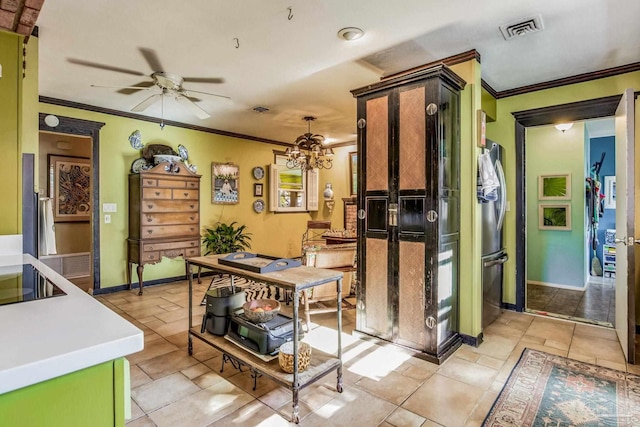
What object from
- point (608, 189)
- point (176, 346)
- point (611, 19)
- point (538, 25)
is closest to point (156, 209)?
point (176, 346)

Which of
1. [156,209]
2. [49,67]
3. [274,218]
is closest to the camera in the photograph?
[49,67]

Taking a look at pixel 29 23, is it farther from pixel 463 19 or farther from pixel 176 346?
pixel 463 19

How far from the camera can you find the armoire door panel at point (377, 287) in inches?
121

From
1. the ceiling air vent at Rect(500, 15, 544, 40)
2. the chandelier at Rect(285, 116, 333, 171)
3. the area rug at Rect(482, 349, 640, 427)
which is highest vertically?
the ceiling air vent at Rect(500, 15, 544, 40)

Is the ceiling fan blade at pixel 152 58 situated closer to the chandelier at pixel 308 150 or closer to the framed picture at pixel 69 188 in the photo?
the chandelier at pixel 308 150

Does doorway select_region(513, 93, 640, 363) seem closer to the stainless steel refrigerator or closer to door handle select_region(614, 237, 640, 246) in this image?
door handle select_region(614, 237, 640, 246)

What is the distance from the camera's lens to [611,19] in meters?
2.52

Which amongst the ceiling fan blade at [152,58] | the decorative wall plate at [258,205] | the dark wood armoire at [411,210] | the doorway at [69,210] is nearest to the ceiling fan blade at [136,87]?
the ceiling fan blade at [152,58]

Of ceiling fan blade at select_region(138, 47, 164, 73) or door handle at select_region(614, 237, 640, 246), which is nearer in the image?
door handle at select_region(614, 237, 640, 246)

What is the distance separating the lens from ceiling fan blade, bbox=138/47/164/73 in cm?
301

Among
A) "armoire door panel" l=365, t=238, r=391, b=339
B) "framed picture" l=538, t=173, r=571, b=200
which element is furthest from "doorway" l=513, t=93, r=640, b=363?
"armoire door panel" l=365, t=238, r=391, b=339

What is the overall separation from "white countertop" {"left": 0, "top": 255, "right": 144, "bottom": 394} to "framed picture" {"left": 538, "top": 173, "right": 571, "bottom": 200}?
6.03m

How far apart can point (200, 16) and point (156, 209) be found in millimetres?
3205

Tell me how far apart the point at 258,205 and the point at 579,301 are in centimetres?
534
